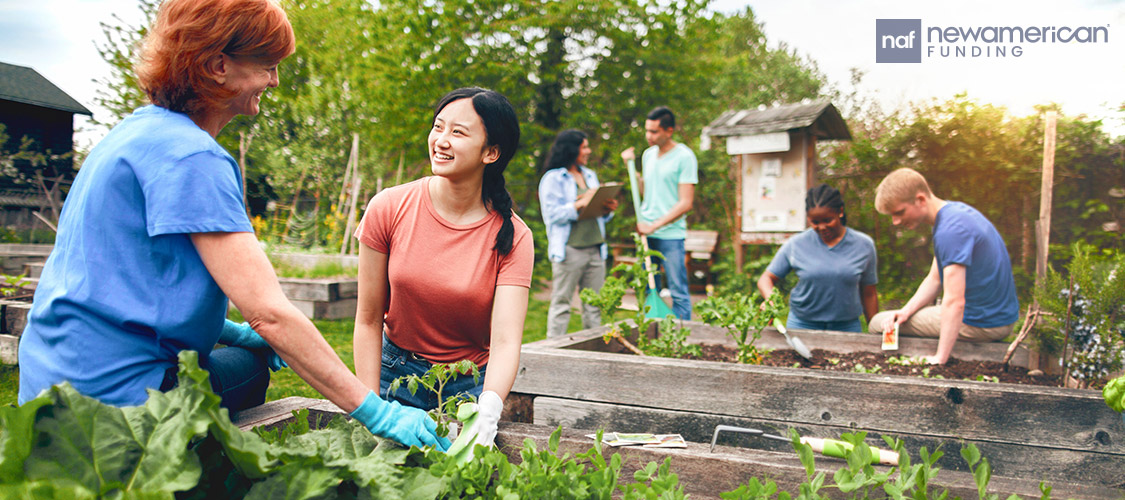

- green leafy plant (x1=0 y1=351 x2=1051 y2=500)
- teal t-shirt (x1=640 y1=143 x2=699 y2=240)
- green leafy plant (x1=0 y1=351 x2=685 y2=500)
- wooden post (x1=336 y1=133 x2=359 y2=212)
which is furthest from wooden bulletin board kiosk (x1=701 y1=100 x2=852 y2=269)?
green leafy plant (x1=0 y1=351 x2=685 y2=500)

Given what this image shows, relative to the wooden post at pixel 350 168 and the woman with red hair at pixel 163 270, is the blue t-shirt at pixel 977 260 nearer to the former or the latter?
the woman with red hair at pixel 163 270

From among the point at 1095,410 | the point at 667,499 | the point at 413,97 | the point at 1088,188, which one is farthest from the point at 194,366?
the point at 413,97

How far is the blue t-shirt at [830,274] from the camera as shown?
362 cm

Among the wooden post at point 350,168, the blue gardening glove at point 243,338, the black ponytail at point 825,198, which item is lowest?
the blue gardening glove at point 243,338

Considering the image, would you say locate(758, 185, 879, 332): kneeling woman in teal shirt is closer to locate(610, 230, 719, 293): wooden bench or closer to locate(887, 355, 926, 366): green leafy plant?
locate(887, 355, 926, 366): green leafy plant

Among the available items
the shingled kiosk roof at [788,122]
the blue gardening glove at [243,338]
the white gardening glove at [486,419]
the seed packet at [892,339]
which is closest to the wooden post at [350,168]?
the shingled kiosk roof at [788,122]

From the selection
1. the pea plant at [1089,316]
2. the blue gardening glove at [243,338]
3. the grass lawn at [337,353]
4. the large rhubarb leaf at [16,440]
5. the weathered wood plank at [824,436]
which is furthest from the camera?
the grass lawn at [337,353]

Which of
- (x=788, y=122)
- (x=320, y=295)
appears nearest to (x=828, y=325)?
(x=788, y=122)

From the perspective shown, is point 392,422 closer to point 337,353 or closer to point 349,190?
point 337,353

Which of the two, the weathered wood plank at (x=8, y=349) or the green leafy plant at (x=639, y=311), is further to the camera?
the weathered wood plank at (x=8, y=349)

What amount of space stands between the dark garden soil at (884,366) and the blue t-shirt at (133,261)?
2297 mm

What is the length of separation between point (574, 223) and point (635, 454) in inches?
135

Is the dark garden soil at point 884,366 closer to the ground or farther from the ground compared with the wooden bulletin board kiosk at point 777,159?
closer to the ground

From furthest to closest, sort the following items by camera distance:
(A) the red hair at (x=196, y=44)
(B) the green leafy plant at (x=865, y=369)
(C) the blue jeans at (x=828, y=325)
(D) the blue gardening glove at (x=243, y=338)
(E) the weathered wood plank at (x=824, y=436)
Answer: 1. (C) the blue jeans at (x=828, y=325)
2. (B) the green leafy plant at (x=865, y=369)
3. (E) the weathered wood plank at (x=824, y=436)
4. (D) the blue gardening glove at (x=243, y=338)
5. (A) the red hair at (x=196, y=44)
